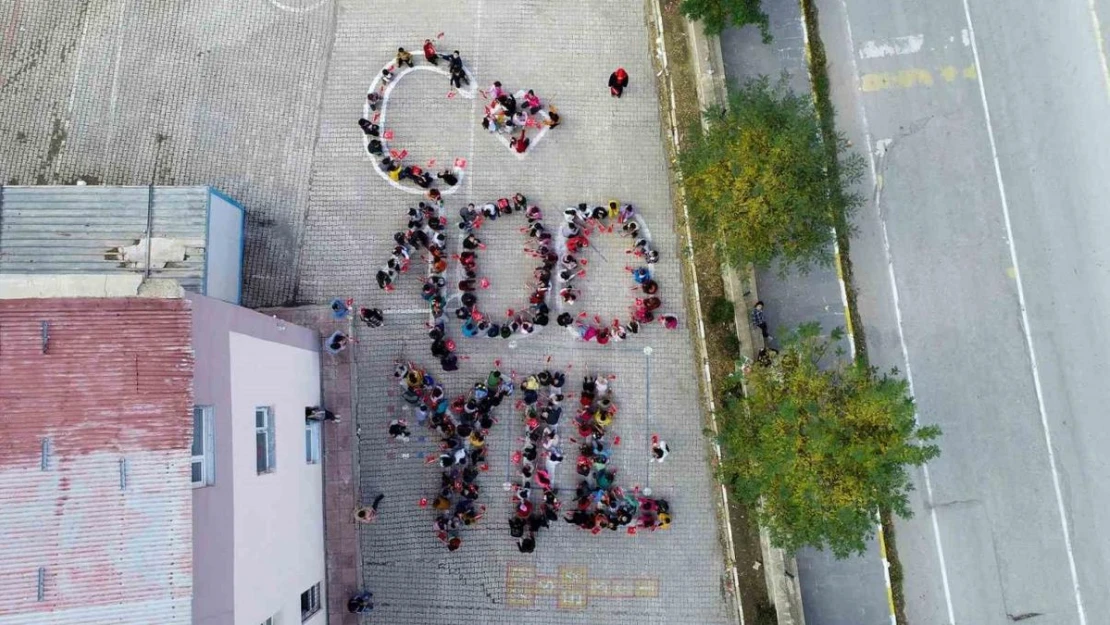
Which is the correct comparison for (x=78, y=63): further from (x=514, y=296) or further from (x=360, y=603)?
(x=360, y=603)

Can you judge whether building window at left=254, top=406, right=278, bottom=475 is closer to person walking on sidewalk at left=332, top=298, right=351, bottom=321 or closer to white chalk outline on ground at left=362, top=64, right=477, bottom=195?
person walking on sidewalk at left=332, top=298, right=351, bottom=321

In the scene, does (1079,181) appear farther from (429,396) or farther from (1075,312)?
(429,396)

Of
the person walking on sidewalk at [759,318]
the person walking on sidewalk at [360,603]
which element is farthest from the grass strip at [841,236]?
the person walking on sidewalk at [360,603]

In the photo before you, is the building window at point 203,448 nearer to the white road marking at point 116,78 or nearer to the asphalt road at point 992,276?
the white road marking at point 116,78

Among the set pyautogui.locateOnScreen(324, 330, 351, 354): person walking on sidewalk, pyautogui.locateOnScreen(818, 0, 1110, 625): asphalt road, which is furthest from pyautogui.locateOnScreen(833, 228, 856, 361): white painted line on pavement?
pyautogui.locateOnScreen(324, 330, 351, 354): person walking on sidewalk

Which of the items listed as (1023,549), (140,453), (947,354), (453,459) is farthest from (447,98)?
(1023,549)

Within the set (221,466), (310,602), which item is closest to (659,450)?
(310,602)
